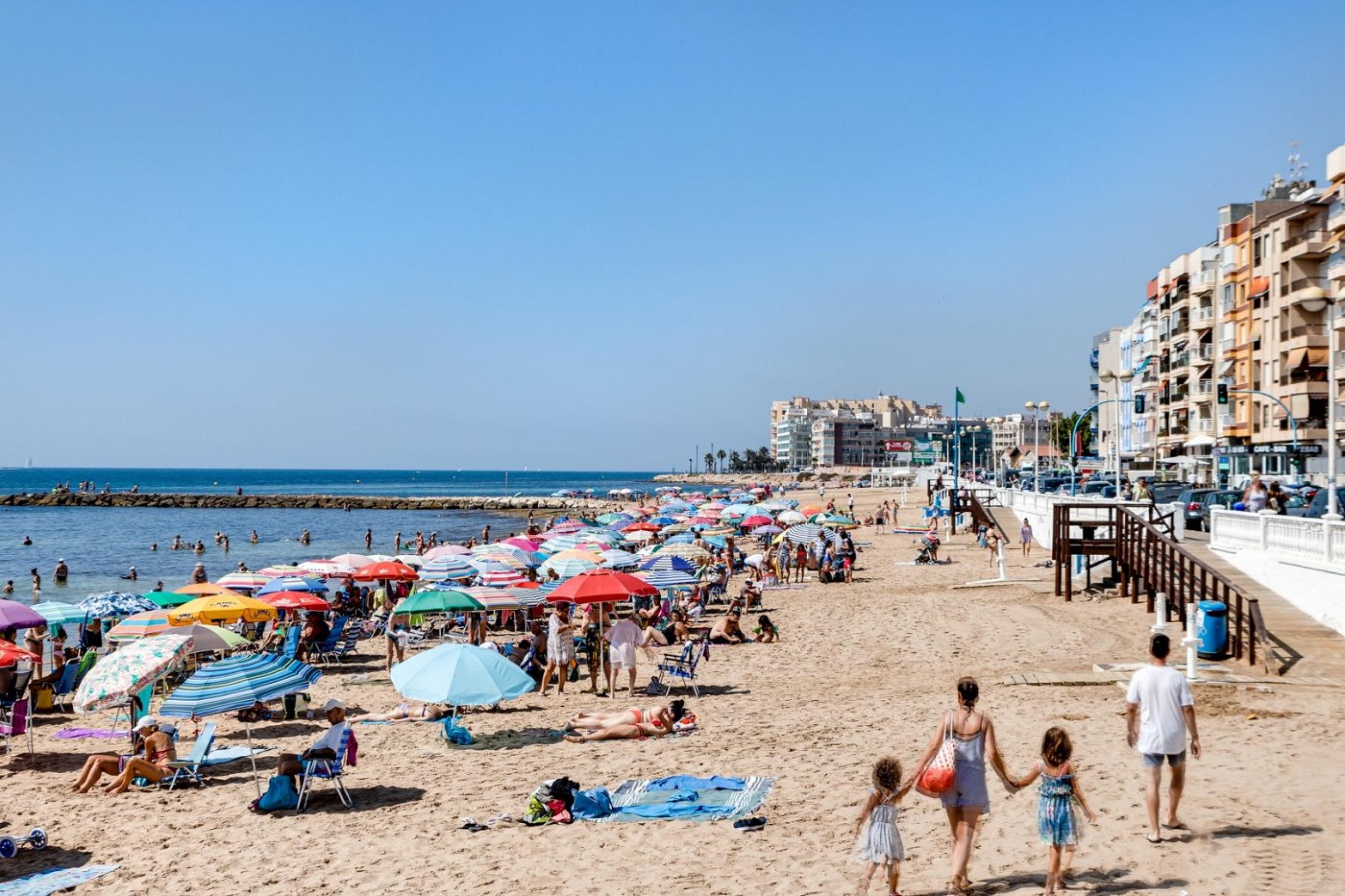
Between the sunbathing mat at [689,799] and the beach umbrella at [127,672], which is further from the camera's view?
the beach umbrella at [127,672]

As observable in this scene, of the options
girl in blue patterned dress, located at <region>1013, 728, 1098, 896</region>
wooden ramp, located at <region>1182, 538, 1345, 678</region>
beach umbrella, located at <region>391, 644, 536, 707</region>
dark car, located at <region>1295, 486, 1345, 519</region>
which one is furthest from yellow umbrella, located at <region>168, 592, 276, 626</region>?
dark car, located at <region>1295, 486, 1345, 519</region>

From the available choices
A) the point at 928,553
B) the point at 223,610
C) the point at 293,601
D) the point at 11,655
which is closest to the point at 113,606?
the point at 293,601

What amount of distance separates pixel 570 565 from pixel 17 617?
37.8 ft

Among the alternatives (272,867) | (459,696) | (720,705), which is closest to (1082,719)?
(720,705)

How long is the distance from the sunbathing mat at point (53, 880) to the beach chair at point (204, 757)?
226 cm

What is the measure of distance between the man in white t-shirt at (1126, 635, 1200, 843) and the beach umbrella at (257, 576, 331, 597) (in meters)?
15.4

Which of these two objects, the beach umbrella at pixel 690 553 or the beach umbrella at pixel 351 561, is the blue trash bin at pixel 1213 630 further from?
the beach umbrella at pixel 351 561

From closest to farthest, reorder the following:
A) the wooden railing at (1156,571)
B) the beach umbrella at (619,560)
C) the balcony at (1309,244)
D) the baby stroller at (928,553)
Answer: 1. the wooden railing at (1156,571)
2. the beach umbrella at (619,560)
3. the baby stroller at (928,553)
4. the balcony at (1309,244)

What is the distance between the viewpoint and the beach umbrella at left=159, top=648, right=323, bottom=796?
33.4 ft

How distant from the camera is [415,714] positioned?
1345 cm

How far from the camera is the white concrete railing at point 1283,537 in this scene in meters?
14.7

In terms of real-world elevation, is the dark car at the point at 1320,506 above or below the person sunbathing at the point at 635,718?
above

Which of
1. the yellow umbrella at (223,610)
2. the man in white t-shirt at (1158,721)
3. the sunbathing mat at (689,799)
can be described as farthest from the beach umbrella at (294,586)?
the man in white t-shirt at (1158,721)

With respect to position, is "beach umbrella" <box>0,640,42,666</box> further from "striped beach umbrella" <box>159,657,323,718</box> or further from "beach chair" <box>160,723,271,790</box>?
"striped beach umbrella" <box>159,657,323,718</box>
